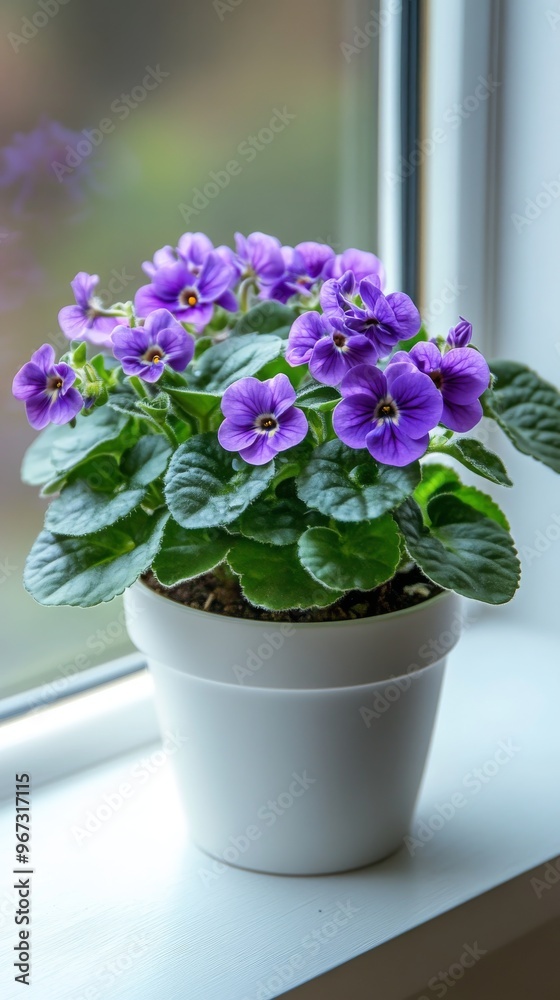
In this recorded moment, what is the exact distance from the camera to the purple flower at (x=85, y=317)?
0.86 meters

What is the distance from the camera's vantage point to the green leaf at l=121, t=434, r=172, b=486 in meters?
0.81

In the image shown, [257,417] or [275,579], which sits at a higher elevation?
[257,417]

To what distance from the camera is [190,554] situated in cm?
78

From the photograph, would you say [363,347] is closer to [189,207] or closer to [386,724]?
[386,724]

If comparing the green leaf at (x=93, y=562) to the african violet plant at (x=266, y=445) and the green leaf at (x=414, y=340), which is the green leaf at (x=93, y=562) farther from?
the green leaf at (x=414, y=340)

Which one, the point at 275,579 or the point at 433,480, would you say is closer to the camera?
the point at 275,579

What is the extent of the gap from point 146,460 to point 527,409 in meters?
0.36

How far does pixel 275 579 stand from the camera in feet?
2.49

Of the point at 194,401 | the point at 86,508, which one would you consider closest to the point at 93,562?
the point at 86,508

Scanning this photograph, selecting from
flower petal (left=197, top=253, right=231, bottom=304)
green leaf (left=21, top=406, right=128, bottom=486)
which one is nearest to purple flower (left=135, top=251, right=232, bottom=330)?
flower petal (left=197, top=253, right=231, bottom=304)

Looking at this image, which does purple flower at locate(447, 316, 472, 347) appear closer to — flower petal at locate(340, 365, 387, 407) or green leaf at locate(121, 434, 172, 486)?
flower petal at locate(340, 365, 387, 407)

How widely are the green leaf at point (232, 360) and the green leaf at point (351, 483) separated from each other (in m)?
0.10

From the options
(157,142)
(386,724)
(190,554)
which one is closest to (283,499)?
(190,554)

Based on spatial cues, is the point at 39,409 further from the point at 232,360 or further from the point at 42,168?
the point at 42,168
